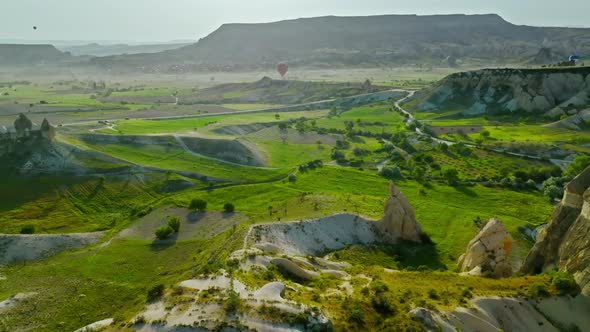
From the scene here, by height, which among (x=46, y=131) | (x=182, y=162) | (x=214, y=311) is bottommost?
(x=182, y=162)

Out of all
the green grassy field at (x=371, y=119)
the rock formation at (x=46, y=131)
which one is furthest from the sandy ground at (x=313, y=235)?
the green grassy field at (x=371, y=119)

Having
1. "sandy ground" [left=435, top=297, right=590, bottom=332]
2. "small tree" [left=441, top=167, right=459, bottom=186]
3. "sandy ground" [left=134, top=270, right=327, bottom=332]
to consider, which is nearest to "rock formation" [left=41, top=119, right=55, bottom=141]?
"sandy ground" [left=134, top=270, right=327, bottom=332]

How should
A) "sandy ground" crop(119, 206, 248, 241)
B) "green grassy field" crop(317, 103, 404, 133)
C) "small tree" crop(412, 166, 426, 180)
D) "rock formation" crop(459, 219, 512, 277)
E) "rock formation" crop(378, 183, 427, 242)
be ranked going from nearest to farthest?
"rock formation" crop(459, 219, 512, 277) < "rock formation" crop(378, 183, 427, 242) < "sandy ground" crop(119, 206, 248, 241) < "small tree" crop(412, 166, 426, 180) < "green grassy field" crop(317, 103, 404, 133)

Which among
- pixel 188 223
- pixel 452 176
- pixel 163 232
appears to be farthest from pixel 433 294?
pixel 452 176

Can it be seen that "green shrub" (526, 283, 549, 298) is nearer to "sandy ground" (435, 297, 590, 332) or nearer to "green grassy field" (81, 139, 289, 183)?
"sandy ground" (435, 297, 590, 332)

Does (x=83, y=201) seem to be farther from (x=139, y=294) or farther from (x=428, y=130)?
(x=428, y=130)

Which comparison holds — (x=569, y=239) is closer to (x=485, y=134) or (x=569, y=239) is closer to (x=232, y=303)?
(x=232, y=303)
